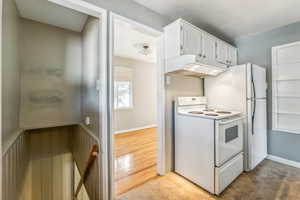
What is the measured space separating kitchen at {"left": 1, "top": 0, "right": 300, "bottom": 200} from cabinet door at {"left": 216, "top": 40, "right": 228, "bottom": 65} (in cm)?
2

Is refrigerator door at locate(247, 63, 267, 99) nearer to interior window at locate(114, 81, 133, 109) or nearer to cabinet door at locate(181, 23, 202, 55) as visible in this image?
cabinet door at locate(181, 23, 202, 55)

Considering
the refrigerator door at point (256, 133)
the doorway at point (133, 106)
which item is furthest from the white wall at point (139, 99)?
the refrigerator door at point (256, 133)

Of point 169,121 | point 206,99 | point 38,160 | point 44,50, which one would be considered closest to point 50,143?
point 38,160

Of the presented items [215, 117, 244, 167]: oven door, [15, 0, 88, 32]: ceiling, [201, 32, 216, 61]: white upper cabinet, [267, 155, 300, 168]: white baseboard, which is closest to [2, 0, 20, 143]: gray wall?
[15, 0, 88, 32]: ceiling

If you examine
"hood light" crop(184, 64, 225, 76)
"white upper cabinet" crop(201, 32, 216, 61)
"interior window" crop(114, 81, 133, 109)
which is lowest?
"interior window" crop(114, 81, 133, 109)

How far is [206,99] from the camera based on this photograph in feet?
9.40

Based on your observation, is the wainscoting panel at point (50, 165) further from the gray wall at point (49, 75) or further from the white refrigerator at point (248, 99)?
the white refrigerator at point (248, 99)

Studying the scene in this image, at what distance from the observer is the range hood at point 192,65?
192 cm

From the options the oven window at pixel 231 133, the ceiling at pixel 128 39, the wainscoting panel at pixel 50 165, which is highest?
the ceiling at pixel 128 39

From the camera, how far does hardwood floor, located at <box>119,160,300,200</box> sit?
1.73m

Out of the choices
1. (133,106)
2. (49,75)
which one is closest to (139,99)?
(133,106)

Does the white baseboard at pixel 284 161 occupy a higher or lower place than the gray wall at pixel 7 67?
lower

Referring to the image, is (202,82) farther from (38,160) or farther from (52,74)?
(38,160)

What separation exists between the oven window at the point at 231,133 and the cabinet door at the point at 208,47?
114 centimetres
